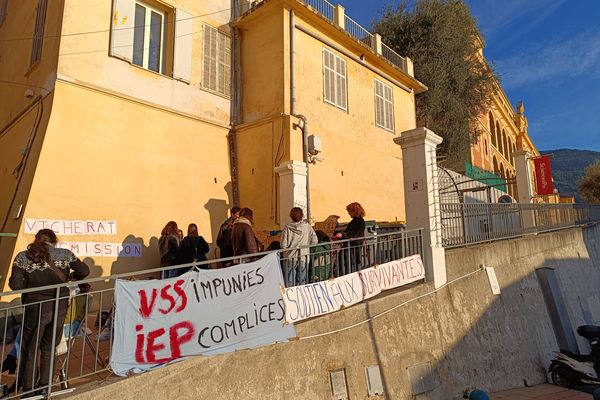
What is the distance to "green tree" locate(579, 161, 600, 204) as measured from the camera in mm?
31062

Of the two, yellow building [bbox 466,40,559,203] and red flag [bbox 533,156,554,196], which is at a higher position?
yellow building [bbox 466,40,559,203]

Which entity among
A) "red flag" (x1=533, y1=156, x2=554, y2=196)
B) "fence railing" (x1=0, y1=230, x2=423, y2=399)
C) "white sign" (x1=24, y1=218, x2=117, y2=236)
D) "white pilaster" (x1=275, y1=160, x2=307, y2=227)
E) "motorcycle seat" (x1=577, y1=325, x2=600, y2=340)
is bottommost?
"motorcycle seat" (x1=577, y1=325, x2=600, y2=340)

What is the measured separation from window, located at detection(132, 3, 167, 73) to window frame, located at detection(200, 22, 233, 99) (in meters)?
1.03

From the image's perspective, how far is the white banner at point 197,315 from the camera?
12.8ft

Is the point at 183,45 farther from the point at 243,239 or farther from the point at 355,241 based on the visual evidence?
the point at 355,241

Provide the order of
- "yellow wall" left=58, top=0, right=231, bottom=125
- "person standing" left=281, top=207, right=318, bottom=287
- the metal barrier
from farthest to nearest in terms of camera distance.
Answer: the metal barrier
"yellow wall" left=58, top=0, right=231, bottom=125
"person standing" left=281, top=207, right=318, bottom=287

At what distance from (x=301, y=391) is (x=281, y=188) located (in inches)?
231

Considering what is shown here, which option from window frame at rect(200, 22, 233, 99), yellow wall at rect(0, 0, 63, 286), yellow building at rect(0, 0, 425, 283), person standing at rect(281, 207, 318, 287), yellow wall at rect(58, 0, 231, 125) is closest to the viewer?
person standing at rect(281, 207, 318, 287)

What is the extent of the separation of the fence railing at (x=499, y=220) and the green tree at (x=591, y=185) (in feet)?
66.9

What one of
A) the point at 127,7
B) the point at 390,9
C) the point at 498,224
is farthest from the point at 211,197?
the point at 390,9

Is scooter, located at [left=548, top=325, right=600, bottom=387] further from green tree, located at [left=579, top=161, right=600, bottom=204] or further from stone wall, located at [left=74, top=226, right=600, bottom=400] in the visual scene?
green tree, located at [left=579, top=161, right=600, bottom=204]

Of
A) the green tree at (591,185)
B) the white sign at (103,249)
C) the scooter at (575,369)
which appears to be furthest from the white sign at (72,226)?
the green tree at (591,185)

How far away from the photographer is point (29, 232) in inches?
294

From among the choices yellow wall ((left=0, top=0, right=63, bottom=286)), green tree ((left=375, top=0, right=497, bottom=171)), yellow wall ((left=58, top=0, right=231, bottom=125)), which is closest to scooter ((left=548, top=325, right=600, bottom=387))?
yellow wall ((left=58, top=0, right=231, bottom=125))
